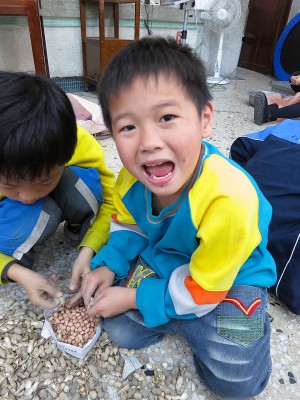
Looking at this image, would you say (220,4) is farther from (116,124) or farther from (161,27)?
(116,124)

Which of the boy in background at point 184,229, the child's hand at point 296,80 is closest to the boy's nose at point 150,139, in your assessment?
the boy in background at point 184,229

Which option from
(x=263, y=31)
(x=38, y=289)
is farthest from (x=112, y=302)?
(x=263, y=31)

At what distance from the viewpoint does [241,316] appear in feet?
2.20

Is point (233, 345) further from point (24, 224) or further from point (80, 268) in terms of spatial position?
point (24, 224)

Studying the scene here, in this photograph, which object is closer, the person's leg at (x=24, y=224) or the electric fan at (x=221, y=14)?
the person's leg at (x=24, y=224)

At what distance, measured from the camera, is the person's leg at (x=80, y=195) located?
3.01 feet

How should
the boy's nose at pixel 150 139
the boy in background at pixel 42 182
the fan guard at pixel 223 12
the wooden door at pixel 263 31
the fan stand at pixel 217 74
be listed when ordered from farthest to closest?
the wooden door at pixel 263 31 → the fan stand at pixel 217 74 → the fan guard at pixel 223 12 → the boy in background at pixel 42 182 → the boy's nose at pixel 150 139

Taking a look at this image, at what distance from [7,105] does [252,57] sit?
4.72m

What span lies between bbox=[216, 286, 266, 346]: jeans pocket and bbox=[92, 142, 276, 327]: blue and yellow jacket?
1.4 inches

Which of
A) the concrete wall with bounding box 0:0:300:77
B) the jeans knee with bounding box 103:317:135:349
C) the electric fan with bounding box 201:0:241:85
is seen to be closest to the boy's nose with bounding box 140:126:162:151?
the jeans knee with bounding box 103:317:135:349

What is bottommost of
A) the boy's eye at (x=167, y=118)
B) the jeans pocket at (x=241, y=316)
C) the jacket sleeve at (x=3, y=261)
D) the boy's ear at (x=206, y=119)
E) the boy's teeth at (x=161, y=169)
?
the jacket sleeve at (x=3, y=261)

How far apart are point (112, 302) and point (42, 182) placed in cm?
32

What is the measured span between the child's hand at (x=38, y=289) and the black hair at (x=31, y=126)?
0.25m

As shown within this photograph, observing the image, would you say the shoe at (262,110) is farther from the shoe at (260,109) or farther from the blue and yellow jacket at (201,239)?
the blue and yellow jacket at (201,239)
